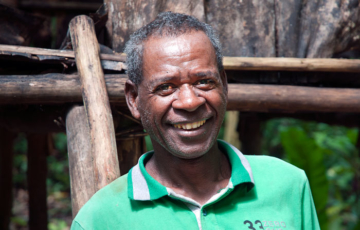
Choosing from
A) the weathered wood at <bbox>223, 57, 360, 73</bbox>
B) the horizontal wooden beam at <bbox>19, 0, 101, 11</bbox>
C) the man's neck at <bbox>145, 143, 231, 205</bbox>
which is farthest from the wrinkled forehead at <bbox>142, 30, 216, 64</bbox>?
the horizontal wooden beam at <bbox>19, 0, 101, 11</bbox>

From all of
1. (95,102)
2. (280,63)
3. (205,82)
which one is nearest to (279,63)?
(280,63)

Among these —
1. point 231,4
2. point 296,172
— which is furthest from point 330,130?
point 296,172

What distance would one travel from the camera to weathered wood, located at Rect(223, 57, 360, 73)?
2.45 m

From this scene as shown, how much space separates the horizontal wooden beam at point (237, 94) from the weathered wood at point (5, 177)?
258cm

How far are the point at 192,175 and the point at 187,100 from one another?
0.34 m

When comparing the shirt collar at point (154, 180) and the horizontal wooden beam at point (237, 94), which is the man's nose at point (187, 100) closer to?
the shirt collar at point (154, 180)

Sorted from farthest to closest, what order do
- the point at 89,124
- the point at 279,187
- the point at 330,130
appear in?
the point at 330,130 → the point at 89,124 → the point at 279,187

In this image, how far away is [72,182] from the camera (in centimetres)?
198

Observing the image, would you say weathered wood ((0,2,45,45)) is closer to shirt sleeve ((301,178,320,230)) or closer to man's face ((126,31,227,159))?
man's face ((126,31,227,159))

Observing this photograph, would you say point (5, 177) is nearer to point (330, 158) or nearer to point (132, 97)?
point (132, 97)

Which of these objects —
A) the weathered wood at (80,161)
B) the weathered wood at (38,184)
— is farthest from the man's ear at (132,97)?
the weathered wood at (38,184)

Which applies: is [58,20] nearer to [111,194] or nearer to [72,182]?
[72,182]

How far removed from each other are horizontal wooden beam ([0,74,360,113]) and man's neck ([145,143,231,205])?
0.68 metres

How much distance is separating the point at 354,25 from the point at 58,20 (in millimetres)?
3349
